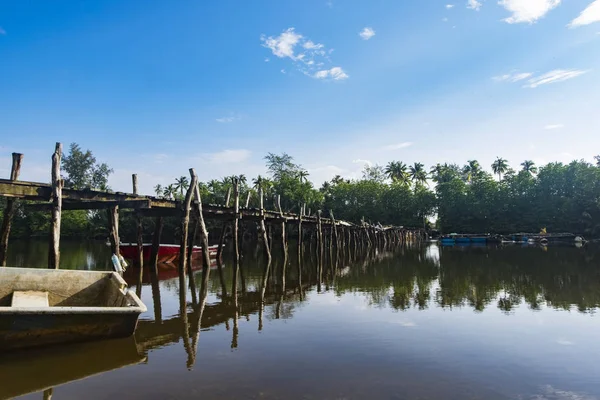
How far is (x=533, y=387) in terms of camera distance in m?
5.79

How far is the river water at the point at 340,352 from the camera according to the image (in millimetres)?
5695

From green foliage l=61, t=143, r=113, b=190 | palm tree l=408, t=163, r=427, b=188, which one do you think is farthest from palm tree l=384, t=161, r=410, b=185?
green foliage l=61, t=143, r=113, b=190

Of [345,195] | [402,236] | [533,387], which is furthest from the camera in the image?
[345,195]

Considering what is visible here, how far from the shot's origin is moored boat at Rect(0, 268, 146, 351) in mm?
6648

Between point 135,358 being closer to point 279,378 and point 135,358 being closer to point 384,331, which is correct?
point 279,378

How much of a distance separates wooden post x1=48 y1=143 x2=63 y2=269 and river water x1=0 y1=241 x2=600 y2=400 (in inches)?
118

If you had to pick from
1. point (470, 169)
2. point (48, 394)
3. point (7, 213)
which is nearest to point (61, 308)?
point (48, 394)

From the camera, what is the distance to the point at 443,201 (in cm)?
6650

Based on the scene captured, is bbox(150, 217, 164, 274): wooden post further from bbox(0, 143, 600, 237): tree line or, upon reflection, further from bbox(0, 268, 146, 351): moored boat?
bbox(0, 143, 600, 237): tree line

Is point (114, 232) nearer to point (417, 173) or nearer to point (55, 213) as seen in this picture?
point (55, 213)

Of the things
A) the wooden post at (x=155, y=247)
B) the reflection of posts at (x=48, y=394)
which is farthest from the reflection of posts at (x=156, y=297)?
the reflection of posts at (x=48, y=394)

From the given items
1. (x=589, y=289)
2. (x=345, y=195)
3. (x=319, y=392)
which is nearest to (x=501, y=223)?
(x=345, y=195)

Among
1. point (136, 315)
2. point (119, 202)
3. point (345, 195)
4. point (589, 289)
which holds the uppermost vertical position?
point (345, 195)

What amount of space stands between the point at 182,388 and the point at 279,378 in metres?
1.46
